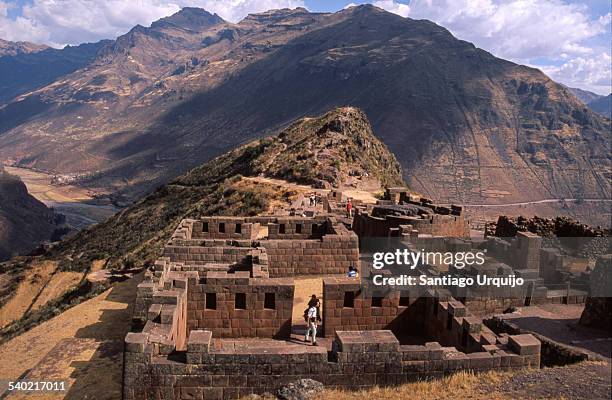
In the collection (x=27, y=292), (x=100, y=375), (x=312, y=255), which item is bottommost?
(x=27, y=292)

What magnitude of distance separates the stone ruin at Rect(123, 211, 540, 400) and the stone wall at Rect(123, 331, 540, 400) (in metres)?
0.02

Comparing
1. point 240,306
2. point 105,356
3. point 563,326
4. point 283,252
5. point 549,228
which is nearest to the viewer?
point 563,326

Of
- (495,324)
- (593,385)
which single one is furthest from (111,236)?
(593,385)

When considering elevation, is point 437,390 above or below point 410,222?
below

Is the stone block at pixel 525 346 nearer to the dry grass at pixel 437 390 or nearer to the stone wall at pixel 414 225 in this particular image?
the dry grass at pixel 437 390

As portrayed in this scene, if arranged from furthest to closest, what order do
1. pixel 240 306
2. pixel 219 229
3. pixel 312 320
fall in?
pixel 219 229 < pixel 240 306 < pixel 312 320

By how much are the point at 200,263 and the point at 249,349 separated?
22.8ft

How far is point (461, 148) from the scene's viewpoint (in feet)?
427

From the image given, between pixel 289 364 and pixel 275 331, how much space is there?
336cm

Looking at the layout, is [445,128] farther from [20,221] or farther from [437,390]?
[437,390]

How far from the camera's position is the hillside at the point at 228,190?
4162 centimetres

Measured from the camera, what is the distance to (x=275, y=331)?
13992 millimetres

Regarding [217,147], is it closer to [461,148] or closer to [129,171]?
[129,171]

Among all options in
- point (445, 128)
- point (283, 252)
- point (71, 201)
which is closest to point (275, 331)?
point (283, 252)
